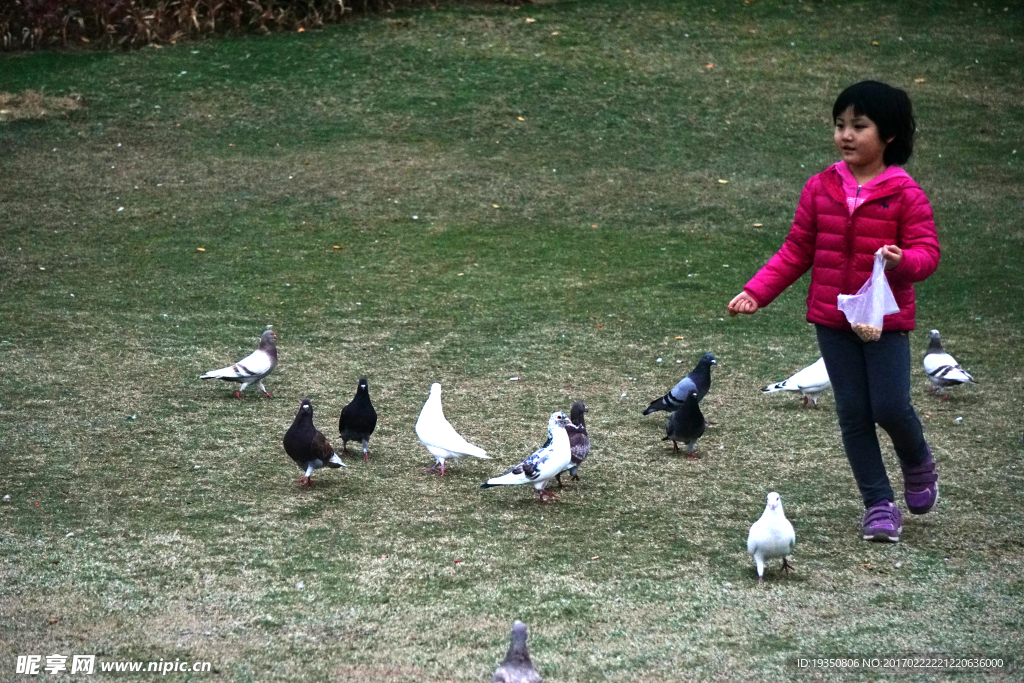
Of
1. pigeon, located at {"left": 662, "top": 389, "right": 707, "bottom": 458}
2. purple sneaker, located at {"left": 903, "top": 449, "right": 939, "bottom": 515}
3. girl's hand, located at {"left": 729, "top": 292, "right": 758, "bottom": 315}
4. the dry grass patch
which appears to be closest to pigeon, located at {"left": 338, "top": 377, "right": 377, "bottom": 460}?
pigeon, located at {"left": 662, "top": 389, "right": 707, "bottom": 458}

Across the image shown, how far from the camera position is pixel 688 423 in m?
5.76

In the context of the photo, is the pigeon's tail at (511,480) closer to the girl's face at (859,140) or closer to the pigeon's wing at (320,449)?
the pigeon's wing at (320,449)

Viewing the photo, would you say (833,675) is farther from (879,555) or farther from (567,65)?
(567,65)

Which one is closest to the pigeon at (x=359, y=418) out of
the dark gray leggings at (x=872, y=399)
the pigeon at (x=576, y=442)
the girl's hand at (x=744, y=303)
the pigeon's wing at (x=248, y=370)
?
the pigeon at (x=576, y=442)

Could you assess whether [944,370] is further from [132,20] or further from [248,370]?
[132,20]

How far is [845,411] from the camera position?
4438 millimetres

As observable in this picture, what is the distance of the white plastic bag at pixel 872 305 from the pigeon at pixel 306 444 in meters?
2.63

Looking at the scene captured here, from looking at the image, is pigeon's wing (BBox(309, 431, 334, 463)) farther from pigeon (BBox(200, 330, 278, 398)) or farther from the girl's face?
the girl's face

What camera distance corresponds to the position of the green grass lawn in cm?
399

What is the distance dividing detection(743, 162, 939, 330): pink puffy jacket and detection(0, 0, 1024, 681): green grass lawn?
108 cm

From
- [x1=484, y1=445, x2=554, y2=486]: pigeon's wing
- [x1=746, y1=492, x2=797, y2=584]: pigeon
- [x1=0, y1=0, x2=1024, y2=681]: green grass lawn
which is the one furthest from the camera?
[x1=484, y1=445, x2=554, y2=486]: pigeon's wing

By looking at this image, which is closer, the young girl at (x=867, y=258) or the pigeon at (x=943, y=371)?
the young girl at (x=867, y=258)

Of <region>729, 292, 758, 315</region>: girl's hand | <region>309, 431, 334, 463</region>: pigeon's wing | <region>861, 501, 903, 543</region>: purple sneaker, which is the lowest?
<region>309, 431, 334, 463</region>: pigeon's wing

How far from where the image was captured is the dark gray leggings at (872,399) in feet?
13.9
